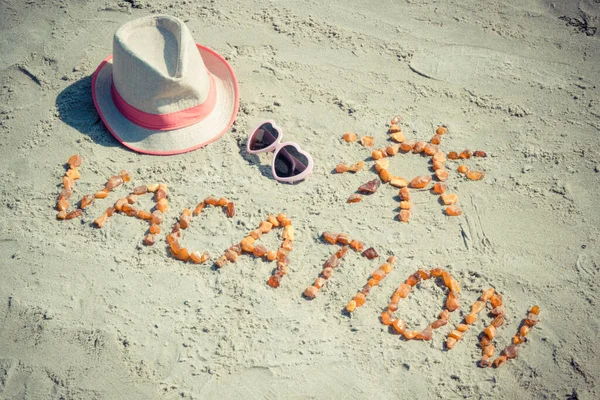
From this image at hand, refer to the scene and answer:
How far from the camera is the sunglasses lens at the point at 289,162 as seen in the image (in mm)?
4594

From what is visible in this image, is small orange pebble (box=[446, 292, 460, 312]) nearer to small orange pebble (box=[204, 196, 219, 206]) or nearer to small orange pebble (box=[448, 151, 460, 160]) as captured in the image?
small orange pebble (box=[448, 151, 460, 160])

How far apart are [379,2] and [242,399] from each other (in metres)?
4.13

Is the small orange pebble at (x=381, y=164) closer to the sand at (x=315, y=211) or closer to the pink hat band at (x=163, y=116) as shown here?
the sand at (x=315, y=211)

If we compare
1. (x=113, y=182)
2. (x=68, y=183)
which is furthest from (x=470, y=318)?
(x=68, y=183)

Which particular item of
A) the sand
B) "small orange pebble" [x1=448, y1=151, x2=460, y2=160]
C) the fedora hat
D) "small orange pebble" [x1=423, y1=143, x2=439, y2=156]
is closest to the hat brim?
the fedora hat

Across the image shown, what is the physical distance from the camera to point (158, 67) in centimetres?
435

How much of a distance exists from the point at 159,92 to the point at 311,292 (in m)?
1.96

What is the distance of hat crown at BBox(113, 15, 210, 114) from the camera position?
424 centimetres

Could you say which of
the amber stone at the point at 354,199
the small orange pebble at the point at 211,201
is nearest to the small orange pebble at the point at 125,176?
the small orange pebble at the point at 211,201

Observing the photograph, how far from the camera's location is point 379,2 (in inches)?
223

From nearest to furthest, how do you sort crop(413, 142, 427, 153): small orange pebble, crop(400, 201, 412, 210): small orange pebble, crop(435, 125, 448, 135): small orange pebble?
crop(400, 201, 412, 210): small orange pebble < crop(413, 142, 427, 153): small orange pebble < crop(435, 125, 448, 135): small orange pebble

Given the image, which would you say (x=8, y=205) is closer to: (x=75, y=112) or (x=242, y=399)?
(x=75, y=112)

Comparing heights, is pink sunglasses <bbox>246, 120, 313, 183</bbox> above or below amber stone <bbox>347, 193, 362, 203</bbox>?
above

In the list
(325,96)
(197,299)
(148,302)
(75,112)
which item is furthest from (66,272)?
(325,96)
